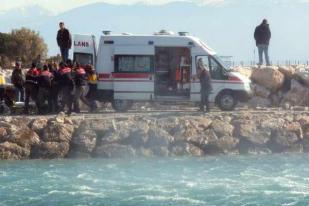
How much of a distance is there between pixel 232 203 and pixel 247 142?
8.13 m

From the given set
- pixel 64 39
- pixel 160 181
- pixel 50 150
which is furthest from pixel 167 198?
pixel 64 39

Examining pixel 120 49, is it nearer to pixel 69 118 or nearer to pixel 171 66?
pixel 171 66

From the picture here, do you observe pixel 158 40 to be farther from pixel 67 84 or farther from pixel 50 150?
pixel 50 150

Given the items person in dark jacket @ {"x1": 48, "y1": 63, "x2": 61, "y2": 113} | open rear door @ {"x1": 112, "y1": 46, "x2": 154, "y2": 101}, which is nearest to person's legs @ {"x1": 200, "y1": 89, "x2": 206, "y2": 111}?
open rear door @ {"x1": 112, "y1": 46, "x2": 154, "y2": 101}

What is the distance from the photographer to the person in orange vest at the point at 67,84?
85.4 ft

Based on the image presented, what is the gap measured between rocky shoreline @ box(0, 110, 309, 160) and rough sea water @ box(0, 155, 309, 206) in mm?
704

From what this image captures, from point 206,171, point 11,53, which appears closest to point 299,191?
point 206,171

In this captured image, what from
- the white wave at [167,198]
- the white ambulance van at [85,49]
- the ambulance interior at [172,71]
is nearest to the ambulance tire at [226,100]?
the ambulance interior at [172,71]

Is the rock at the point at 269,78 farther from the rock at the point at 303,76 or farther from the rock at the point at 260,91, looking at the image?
the rock at the point at 303,76

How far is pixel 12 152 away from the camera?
24.4 m

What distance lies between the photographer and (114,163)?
23703 millimetres

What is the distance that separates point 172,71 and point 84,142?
5.20 meters

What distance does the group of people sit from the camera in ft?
86.1

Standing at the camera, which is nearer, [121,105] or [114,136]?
[114,136]
